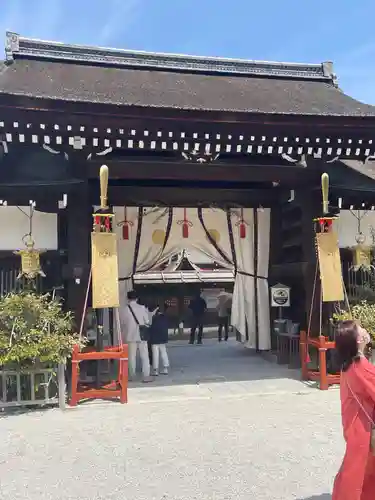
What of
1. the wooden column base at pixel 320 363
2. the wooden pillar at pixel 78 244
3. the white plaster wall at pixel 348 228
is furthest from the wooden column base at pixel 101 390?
the white plaster wall at pixel 348 228

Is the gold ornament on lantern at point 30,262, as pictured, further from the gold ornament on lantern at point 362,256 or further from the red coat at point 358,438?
the red coat at point 358,438

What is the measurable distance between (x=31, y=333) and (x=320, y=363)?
422 cm

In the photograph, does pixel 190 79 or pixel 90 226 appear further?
pixel 190 79

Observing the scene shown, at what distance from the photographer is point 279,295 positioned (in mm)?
9625

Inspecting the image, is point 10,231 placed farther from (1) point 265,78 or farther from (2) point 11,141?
Answer: (1) point 265,78

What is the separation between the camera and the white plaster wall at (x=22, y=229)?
794cm

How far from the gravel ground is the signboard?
2.29 metres

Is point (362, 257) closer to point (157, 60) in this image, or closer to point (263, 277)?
point (263, 277)

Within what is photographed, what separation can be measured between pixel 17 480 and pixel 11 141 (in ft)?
15.6

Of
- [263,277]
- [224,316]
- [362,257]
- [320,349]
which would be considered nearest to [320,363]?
[320,349]

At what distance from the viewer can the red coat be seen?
3.03m

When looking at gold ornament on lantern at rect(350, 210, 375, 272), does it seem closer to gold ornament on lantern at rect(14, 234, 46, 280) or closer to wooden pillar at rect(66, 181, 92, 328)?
wooden pillar at rect(66, 181, 92, 328)

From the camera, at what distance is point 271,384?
778cm

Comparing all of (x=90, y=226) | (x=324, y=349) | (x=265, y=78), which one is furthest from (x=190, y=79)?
(x=324, y=349)
